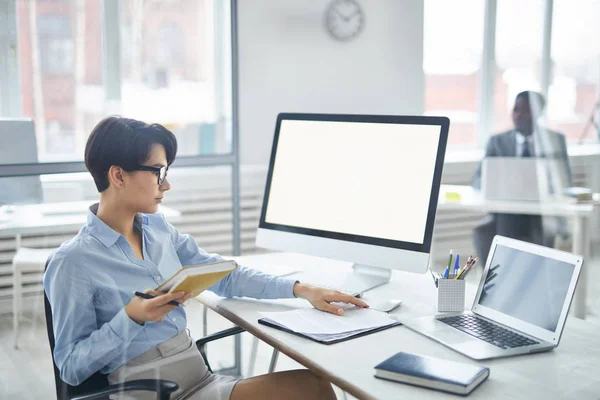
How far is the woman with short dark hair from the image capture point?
1.42m

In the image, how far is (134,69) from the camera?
290 cm

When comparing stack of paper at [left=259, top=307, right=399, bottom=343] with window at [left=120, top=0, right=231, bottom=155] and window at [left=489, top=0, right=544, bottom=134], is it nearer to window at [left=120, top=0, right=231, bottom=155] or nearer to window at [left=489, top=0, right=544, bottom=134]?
window at [left=120, top=0, right=231, bottom=155]

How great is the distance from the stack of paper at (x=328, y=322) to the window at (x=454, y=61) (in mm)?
2676

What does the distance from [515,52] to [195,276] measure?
109 inches

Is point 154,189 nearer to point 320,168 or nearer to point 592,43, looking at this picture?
point 320,168

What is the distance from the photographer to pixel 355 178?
1875 mm

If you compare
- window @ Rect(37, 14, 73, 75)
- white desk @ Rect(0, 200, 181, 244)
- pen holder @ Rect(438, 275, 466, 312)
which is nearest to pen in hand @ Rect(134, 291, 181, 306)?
pen holder @ Rect(438, 275, 466, 312)

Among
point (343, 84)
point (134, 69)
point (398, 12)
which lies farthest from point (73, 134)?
point (398, 12)

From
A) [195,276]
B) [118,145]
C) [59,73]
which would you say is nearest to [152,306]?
[195,276]

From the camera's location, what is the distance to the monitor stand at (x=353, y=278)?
1.85 m

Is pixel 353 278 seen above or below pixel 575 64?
below

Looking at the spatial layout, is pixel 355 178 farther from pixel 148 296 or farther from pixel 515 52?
pixel 515 52

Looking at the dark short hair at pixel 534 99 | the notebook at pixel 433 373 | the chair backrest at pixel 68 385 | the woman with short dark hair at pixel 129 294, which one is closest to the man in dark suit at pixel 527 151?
the dark short hair at pixel 534 99

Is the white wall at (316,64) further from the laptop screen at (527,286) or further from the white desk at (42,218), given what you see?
the laptop screen at (527,286)
